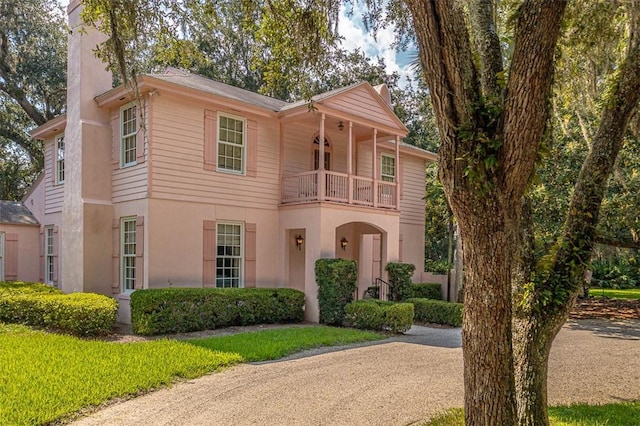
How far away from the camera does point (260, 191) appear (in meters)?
13.2

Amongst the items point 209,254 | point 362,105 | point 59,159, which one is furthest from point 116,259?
point 362,105

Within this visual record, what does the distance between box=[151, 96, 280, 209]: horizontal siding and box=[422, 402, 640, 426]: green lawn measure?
27.4 ft

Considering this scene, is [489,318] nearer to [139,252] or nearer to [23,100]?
[139,252]

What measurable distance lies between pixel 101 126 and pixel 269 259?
569 centimetres

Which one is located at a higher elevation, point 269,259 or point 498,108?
point 498,108

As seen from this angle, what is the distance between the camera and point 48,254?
1526cm

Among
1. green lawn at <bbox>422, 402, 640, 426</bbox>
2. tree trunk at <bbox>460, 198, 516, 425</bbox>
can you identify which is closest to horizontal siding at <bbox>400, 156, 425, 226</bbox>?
green lawn at <bbox>422, 402, 640, 426</bbox>

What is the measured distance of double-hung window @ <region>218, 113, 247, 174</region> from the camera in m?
12.5

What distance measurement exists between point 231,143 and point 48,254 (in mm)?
7545

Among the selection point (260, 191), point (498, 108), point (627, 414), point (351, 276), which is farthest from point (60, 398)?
point (260, 191)

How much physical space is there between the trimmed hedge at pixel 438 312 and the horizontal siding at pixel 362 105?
217 inches

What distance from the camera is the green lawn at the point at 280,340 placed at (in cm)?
819

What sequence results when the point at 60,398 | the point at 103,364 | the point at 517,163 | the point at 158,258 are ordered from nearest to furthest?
1. the point at 517,163
2. the point at 60,398
3. the point at 103,364
4. the point at 158,258

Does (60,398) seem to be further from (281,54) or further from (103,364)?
(281,54)
